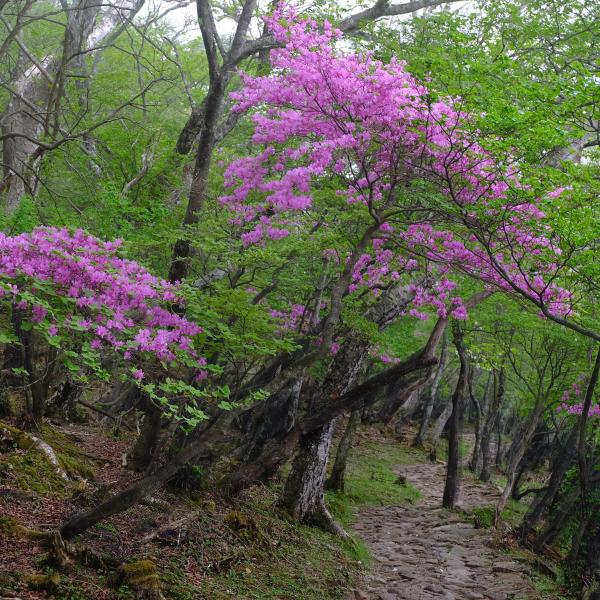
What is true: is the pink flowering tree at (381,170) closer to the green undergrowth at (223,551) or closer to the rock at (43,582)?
the green undergrowth at (223,551)

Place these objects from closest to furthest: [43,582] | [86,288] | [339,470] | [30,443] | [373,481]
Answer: [86,288]
[43,582]
[30,443]
[339,470]
[373,481]

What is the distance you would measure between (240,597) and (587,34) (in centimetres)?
1140

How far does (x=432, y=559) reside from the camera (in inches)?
484

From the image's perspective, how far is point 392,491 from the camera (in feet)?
60.6

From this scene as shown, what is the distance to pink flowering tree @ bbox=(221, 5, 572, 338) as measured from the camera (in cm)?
802

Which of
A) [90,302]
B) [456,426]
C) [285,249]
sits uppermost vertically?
[285,249]

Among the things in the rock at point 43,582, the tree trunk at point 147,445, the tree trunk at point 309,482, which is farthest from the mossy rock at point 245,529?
the rock at point 43,582

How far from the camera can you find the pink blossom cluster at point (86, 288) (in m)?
5.14

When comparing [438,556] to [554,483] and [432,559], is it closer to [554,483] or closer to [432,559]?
[432,559]

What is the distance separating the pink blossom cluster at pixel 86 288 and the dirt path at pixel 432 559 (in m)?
5.90

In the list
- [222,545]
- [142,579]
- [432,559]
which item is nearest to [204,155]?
[222,545]

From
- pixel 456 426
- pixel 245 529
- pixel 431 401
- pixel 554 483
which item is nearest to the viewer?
pixel 245 529

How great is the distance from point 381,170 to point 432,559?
7568 millimetres

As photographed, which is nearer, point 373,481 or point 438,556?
point 438,556
